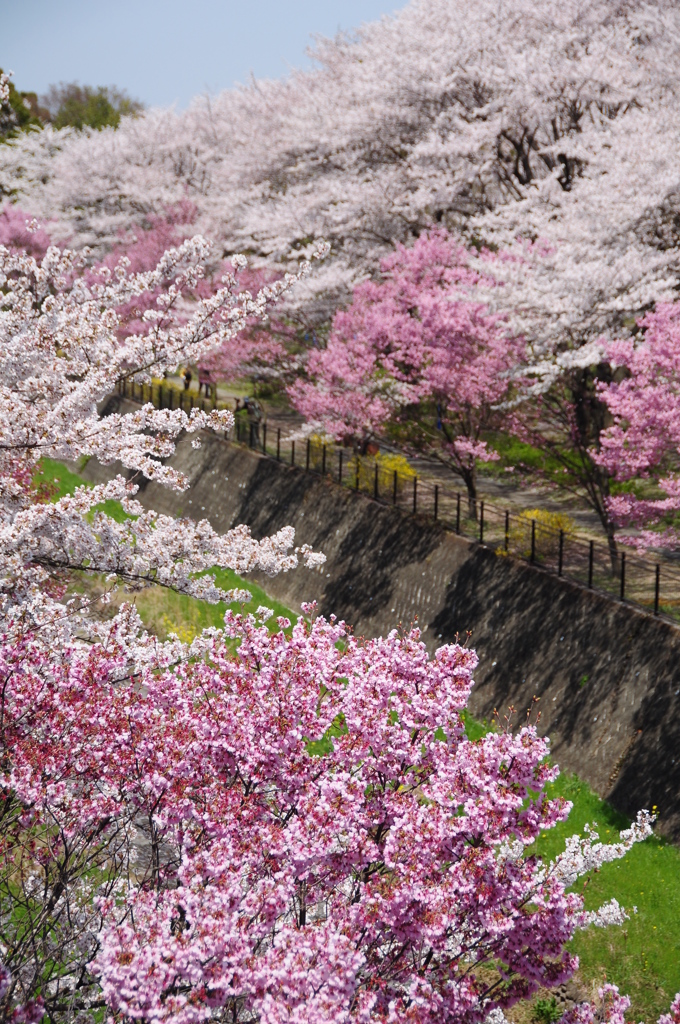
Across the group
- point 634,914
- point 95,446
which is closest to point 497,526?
point 634,914

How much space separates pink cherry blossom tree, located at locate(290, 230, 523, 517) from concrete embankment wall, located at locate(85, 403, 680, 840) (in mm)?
2082

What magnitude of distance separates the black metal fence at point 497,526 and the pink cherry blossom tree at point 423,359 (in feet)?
2.60

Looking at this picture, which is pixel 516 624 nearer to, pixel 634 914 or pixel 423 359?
pixel 634 914

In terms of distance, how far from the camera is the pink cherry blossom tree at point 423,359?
1975 cm

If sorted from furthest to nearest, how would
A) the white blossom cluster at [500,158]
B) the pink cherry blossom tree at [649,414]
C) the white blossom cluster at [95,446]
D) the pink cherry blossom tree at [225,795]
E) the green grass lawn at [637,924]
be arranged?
1. the white blossom cluster at [500,158]
2. the pink cherry blossom tree at [649,414]
3. the green grass lawn at [637,924]
4. the white blossom cluster at [95,446]
5. the pink cherry blossom tree at [225,795]

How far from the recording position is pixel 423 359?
21.8 meters

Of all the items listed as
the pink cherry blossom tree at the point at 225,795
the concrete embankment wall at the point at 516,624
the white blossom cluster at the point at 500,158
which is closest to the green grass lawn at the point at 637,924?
the concrete embankment wall at the point at 516,624

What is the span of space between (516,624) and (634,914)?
620 centimetres

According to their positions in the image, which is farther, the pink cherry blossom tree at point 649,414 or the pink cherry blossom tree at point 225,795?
the pink cherry blossom tree at point 649,414

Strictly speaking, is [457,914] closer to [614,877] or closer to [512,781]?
[512,781]

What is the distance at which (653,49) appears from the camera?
973 inches

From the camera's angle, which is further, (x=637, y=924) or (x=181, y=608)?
(x=181, y=608)

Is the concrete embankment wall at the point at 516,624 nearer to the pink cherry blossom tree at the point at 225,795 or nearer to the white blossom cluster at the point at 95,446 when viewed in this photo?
the white blossom cluster at the point at 95,446

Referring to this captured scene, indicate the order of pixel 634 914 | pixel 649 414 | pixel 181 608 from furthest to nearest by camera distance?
pixel 181 608, pixel 649 414, pixel 634 914
